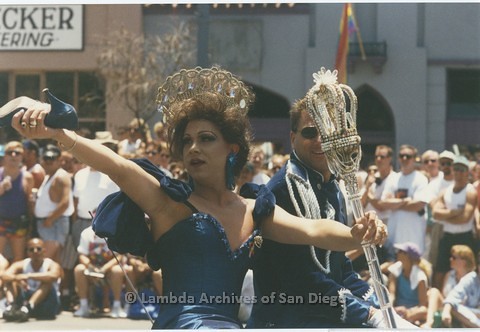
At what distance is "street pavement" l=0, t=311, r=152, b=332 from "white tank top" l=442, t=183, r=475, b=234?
2.74 metres

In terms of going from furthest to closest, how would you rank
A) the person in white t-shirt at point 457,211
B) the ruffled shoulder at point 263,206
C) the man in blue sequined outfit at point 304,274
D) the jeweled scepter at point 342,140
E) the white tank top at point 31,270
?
the white tank top at point 31,270 → the person in white t-shirt at point 457,211 → the man in blue sequined outfit at point 304,274 → the ruffled shoulder at point 263,206 → the jeweled scepter at point 342,140

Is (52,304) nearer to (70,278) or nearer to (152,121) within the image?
(70,278)

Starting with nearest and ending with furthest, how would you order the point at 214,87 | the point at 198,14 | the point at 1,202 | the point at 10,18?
the point at 214,87 → the point at 1,202 → the point at 198,14 → the point at 10,18

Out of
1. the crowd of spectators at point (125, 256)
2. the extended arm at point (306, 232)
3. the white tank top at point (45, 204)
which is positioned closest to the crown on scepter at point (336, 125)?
the extended arm at point (306, 232)

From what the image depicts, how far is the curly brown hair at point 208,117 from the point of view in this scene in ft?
14.8

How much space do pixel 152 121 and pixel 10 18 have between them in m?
3.50

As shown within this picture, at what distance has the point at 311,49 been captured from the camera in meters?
20.2

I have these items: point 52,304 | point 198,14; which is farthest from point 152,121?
point 52,304

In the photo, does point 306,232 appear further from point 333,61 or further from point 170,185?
point 333,61

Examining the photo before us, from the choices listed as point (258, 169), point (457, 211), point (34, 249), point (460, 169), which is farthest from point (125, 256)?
point (460, 169)

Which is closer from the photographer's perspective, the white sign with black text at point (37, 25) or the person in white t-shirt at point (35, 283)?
the person in white t-shirt at point (35, 283)

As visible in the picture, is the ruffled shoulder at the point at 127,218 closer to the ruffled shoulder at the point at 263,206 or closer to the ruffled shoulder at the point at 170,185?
the ruffled shoulder at the point at 170,185

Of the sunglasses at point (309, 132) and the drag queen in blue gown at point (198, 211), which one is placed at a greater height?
the sunglasses at point (309, 132)

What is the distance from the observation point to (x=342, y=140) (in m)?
4.47
